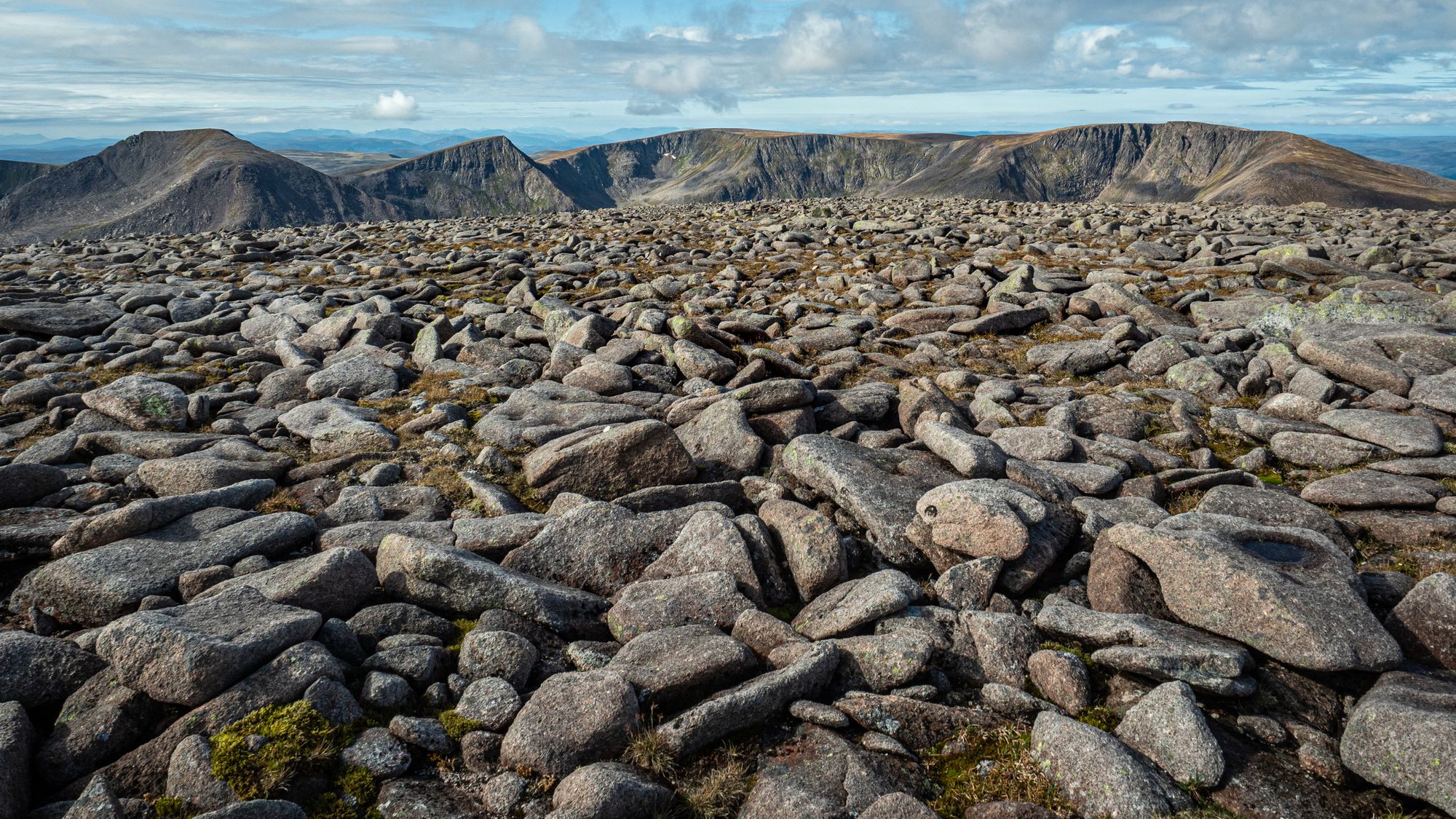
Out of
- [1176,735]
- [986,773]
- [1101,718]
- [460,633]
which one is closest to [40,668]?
[460,633]

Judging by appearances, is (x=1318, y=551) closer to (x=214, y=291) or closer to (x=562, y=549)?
(x=562, y=549)

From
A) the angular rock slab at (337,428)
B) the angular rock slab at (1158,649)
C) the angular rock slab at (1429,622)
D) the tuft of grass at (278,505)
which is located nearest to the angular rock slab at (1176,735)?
the angular rock slab at (1158,649)

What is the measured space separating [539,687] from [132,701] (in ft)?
14.7

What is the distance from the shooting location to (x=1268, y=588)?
31.5 feet

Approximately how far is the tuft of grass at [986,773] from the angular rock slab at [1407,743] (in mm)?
3357

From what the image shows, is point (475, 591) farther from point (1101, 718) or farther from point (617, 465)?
point (1101, 718)

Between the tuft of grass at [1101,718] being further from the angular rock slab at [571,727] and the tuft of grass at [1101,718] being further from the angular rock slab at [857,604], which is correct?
the angular rock slab at [571,727]

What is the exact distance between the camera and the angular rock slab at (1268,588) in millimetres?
9094

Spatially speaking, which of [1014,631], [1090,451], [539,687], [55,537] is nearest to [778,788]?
[539,687]

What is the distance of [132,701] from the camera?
814 centimetres

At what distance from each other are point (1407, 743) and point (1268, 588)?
7.75 feet

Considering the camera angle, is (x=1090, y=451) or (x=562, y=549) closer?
(x=562, y=549)

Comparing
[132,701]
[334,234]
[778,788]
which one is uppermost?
[334,234]

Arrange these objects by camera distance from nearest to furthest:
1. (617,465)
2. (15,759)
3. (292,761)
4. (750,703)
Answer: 1. (15,759)
2. (292,761)
3. (750,703)
4. (617,465)
